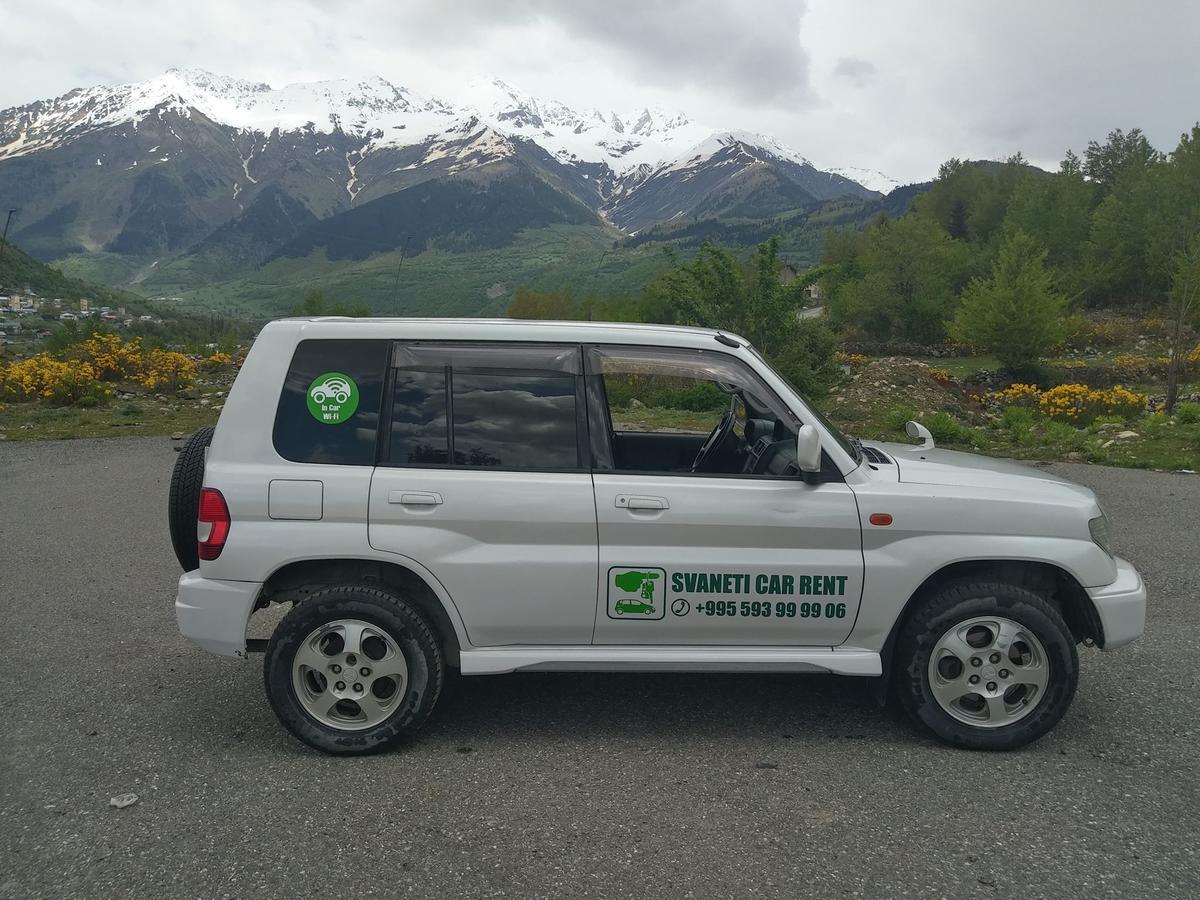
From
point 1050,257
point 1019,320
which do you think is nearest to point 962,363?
point 1019,320

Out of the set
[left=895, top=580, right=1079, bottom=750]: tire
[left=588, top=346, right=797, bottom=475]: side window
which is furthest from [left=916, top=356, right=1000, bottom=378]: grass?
[left=895, top=580, right=1079, bottom=750]: tire

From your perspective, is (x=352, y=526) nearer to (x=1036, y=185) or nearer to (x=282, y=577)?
(x=282, y=577)

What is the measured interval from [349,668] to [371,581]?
0.40 meters

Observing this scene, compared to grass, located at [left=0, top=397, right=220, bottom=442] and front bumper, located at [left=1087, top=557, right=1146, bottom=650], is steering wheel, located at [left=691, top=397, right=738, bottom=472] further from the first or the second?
grass, located at [left=0, top=397, right=220, bottom=442]

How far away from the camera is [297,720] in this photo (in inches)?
163

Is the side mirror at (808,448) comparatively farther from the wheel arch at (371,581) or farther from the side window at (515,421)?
the wheel arch at (371,581)

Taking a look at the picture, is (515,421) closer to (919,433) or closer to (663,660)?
(663,660)

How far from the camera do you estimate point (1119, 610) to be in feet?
14.1

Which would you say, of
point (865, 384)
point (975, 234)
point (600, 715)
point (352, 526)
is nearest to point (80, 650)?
point (352, 526)

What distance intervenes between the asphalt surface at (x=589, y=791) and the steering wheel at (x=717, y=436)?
126 cm

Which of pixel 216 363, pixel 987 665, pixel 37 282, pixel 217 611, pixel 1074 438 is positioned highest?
pixel 37 282

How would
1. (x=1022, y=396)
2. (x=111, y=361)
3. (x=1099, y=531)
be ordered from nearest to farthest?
1. (x=1099, y=531)
2. (x=1022, y=396)
3. (x=111, y=361)

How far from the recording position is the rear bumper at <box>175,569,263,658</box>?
4.13m

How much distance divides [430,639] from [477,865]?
3.61ft
